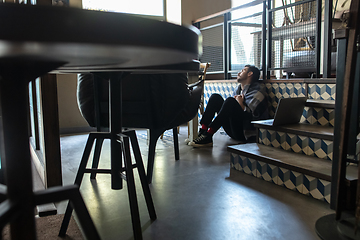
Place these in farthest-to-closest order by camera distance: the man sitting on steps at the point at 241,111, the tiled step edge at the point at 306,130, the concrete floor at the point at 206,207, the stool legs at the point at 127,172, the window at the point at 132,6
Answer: the window at the point at 132,6, the man sitting on steps at the point at 241,111, the tiled step edge at the point at 306,130, the concrete floor at the point at 206,207, the stool legs at the point at 127,172

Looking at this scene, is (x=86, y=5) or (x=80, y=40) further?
(x=86, y=5)

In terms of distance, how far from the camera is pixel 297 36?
2.93 m

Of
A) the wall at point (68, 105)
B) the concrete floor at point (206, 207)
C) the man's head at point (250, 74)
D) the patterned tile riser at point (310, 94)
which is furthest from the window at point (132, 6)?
the concrete floor at point (206, 207)

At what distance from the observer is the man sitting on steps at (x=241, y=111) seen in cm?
307

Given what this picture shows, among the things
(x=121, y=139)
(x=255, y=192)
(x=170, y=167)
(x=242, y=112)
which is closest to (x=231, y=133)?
(x=242, y=112)

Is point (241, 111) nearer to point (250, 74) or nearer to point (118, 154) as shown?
point (250, 74)

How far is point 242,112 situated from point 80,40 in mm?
2800

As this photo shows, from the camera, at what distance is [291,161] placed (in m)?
1.96

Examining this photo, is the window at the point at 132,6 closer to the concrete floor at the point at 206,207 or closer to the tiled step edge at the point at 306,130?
the concrete floor at the point at 206,207

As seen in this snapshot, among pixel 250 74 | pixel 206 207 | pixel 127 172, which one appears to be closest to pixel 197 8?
pixel 250 74

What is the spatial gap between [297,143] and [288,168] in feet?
1.24

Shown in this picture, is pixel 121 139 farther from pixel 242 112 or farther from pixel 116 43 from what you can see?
pixel 242 112

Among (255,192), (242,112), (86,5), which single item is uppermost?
(86,5)

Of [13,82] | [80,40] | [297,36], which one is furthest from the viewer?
[297,36]
